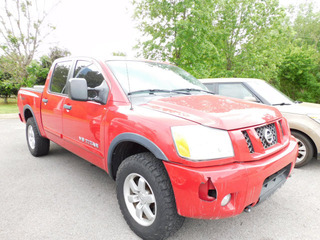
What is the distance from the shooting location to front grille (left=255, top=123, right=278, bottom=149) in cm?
199

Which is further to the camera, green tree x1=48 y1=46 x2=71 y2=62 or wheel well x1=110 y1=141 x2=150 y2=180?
green tree x1=48 y1=46 x2=71 y2=62

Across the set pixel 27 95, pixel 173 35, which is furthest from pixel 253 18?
pixel 27 95

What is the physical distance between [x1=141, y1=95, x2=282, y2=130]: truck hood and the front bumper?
346 millimetres

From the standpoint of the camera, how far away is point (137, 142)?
1.98 metres

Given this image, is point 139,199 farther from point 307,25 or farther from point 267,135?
point 307,25

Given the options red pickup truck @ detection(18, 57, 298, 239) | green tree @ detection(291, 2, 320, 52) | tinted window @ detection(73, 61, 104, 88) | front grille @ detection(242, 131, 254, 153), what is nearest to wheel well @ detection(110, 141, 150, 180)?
red pickup truck @ detection(18, 57, 298, 239)

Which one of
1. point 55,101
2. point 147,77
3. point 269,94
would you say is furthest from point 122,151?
point 269,94

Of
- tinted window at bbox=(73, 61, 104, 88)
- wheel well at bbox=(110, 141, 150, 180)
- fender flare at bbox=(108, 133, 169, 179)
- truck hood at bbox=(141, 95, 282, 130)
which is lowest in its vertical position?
wheel well at bbox=(110, 141, 150, 180)

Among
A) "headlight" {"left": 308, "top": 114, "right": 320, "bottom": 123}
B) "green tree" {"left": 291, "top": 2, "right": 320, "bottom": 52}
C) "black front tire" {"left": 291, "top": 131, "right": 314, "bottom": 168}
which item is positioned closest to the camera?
"headlight" {"left": 308, "top": 114, "right": 320, "bottom": 123}

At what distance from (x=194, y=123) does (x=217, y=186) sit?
1.66ft

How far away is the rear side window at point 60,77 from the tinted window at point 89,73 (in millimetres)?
316

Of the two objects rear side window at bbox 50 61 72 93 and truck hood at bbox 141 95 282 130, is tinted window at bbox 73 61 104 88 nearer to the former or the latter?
rear side window at bbox 50 61 72 93

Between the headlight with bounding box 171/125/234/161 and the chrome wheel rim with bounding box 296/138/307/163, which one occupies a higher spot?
the headlight with bounding box 171/125/234/161

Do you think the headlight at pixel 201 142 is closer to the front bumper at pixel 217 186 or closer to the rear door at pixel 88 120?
the front bumper at pixel 217 186
